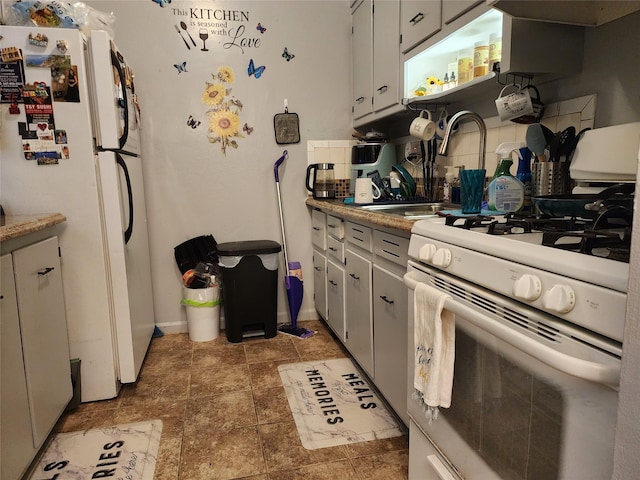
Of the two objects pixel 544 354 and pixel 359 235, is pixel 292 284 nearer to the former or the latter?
pixel 359 235

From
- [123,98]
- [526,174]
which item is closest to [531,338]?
[526,174]

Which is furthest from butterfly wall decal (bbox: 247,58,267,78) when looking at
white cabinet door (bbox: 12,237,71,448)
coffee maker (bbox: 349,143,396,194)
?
white cabinet door (bbox: 12,237,71,448)

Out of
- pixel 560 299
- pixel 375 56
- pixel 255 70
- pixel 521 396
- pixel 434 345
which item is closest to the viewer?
pixel 560 299

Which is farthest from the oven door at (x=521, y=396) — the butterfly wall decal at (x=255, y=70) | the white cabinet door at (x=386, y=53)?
the butterfly wall decal at (x=255, y=70)

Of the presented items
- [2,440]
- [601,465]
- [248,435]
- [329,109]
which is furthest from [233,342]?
[601,465]

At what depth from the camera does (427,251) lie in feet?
3.57

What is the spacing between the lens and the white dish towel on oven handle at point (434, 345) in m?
1.00

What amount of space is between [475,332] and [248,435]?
115 centimetres

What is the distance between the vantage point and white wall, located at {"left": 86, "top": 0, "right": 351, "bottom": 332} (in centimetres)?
264

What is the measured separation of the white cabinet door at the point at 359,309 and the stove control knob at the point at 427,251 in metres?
0.69

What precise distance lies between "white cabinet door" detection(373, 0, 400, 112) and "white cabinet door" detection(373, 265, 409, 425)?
108 centimetres

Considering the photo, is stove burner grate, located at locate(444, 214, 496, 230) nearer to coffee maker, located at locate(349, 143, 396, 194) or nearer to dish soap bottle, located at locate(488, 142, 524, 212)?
dish soap bottle, located at locate(488, 142, 524, 212)

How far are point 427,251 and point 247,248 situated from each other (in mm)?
1652

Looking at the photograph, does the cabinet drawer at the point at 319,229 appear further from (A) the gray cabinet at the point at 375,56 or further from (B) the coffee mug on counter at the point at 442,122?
(B) the coffee mug on counter at the point at 442,122
